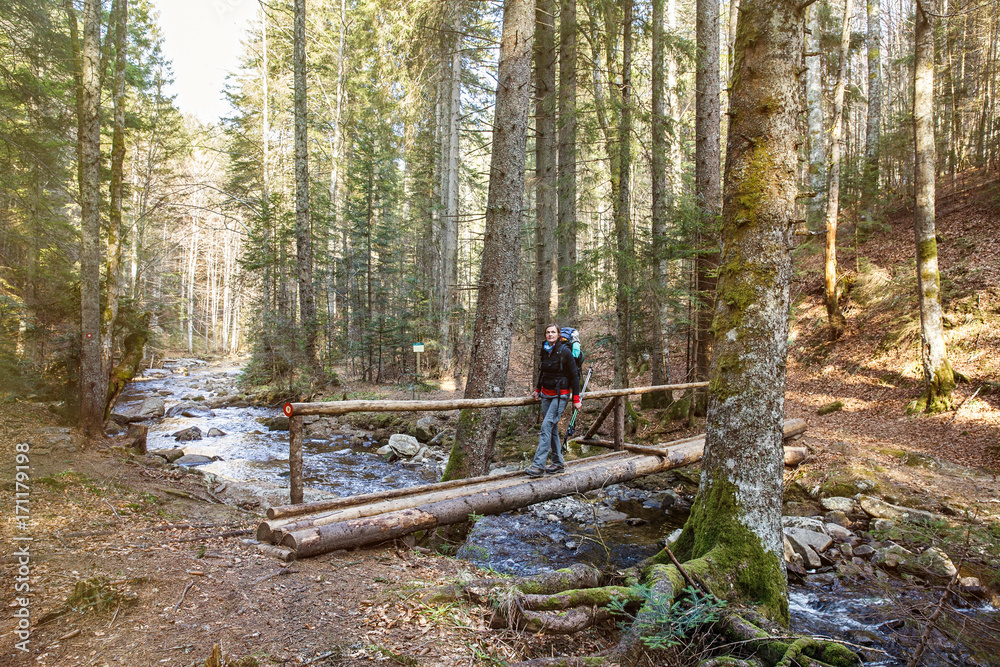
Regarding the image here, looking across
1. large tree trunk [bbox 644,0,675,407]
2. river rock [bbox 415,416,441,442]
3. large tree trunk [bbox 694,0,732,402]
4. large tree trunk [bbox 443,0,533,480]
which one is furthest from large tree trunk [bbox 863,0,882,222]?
river rock [bbox 415,416,441,442]

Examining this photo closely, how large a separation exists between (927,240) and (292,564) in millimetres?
12777

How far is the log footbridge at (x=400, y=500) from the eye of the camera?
15.9 ft

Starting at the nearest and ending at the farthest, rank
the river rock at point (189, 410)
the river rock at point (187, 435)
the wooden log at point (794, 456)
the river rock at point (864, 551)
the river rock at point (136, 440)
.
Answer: the river rock at point (864, 551) < the wooden log at point (794, 456) < the river rock at point (136, 440) < the river rock at point (187, 435) < the river rock at point (189, 410)

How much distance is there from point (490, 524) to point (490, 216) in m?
4.56

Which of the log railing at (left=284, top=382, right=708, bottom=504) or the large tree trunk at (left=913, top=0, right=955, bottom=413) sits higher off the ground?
the large tree trunk at (left=913, top=0, right=955, bottom=413)

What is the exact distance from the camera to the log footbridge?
4859 millimetres

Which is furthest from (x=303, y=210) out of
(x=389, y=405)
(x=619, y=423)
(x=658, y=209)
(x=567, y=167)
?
(x=389, y=405)

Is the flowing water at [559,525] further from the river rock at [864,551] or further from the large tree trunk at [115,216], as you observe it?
the large tree trunk at [115,216]

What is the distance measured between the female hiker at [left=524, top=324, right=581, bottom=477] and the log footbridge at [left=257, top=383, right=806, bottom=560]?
210 millimetres

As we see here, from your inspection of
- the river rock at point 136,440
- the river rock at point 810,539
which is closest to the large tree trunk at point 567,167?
the river rock at point 810,539

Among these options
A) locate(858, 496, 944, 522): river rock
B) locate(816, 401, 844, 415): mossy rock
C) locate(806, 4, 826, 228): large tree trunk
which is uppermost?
locate(806, 4, 826, 228): large tree trunk

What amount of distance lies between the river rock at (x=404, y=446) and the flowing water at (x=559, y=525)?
51 centimetres

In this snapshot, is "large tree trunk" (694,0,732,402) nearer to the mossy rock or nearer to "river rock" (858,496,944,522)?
the mossy rock

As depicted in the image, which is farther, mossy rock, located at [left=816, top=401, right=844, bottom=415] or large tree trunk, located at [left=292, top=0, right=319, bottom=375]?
large tree trunk, located at [left=292, top=0, right=319, bottom=375]
